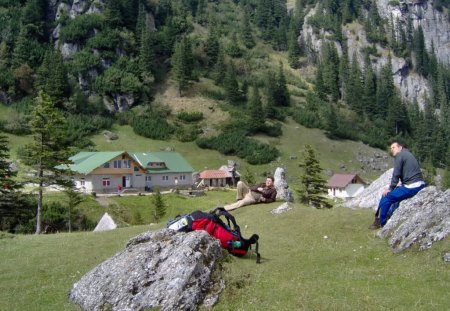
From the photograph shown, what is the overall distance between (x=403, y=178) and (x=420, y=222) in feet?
10.0

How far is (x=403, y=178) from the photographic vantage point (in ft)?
60.0

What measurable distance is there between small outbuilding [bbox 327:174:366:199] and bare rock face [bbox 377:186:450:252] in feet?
281

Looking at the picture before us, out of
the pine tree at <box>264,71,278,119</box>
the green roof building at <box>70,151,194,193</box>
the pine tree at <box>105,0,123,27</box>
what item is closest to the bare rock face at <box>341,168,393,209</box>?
the green roof building at <box>70,151,194,193</box>

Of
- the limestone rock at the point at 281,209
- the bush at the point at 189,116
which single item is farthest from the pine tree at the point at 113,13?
the limestone rock at the point at 281,209

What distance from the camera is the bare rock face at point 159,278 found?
37.5ft

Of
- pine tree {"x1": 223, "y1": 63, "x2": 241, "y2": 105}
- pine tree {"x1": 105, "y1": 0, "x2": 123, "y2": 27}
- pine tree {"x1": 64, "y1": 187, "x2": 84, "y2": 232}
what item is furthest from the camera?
pine tree {"x1": 105, "y1": 0, "x2": 123, "y2": 27}

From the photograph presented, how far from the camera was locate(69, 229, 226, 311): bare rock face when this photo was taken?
37.5 feet

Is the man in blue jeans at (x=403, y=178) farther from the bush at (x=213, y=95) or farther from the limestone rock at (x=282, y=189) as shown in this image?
the bush at (x=213, y=95)

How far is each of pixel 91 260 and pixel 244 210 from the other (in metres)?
11.6

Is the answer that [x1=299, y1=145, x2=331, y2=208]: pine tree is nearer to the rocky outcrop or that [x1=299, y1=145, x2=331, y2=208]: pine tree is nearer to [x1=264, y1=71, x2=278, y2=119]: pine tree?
[x1=264, y1=71, x2=278, y2=119]: pine tree

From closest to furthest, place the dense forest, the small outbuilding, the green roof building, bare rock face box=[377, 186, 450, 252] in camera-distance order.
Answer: bare rock face box=[377, 186, 450, 252] → the green roof building → the small outbuilding → the dense forest

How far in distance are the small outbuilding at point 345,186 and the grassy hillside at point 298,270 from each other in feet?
266

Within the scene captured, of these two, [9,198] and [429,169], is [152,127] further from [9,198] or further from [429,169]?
[429,169]

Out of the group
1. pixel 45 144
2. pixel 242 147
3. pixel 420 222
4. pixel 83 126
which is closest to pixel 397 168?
pixel 420 222
